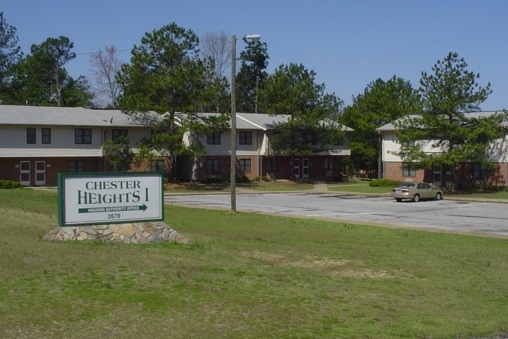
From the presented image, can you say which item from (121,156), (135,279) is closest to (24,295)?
(135,279)

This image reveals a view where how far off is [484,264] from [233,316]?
408 inches

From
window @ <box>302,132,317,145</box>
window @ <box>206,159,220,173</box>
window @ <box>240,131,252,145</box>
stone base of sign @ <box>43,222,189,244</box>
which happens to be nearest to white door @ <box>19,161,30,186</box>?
window @ <box>206,159,220,173</box>

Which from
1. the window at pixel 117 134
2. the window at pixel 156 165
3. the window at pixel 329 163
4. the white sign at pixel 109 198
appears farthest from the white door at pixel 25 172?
the white sign at pixel 109 198

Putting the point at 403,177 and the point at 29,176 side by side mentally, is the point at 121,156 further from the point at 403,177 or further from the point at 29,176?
the point at 403,177

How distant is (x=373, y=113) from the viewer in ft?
265

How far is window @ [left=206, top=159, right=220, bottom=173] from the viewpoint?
2731 inches

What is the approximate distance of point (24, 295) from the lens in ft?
35.1

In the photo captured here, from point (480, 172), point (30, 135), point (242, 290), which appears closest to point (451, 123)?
point (480, 172)

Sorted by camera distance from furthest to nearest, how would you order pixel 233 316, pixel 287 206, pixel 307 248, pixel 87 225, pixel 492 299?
pixel 287 206, pixel 307 248, pixel 87 225, pixel 492 299, pixel 233 316

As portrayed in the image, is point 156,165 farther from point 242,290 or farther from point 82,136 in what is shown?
point 242,290

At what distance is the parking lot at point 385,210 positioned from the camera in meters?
33.1

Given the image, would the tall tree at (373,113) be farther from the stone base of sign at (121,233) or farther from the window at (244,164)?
the stone base of sign at (121,233)

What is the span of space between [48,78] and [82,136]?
4681 centimetres

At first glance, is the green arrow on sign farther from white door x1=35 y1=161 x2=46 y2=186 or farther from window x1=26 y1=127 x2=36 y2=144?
white door x1=35 y1=161 x2=46 y2=186
